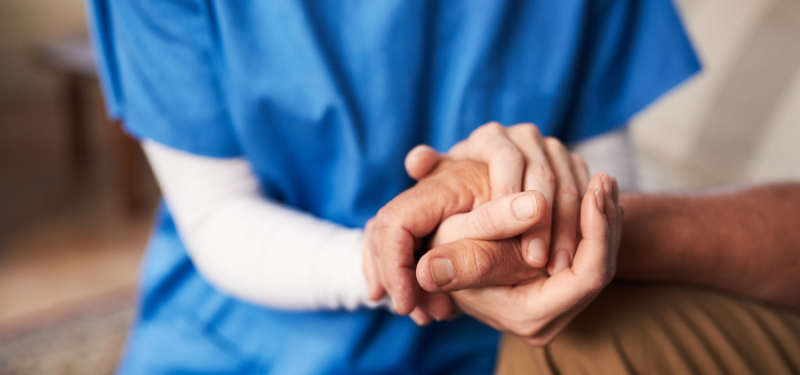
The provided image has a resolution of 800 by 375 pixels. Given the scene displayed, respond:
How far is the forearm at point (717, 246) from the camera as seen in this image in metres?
0.48

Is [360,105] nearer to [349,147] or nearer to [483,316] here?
[349,147]

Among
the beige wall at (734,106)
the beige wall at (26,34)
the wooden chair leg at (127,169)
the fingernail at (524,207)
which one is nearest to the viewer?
the fingernail at (524,207)

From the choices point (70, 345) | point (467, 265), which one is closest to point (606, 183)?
point (467, 265)

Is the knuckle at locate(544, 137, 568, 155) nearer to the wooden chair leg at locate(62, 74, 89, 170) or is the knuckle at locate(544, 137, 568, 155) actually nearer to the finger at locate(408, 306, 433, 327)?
the finger at locate(408, 306, 433, 327)

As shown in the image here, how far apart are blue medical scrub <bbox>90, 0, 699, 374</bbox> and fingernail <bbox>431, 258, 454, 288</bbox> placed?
21 centimetres

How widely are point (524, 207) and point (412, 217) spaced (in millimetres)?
88

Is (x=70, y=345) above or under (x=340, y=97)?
under

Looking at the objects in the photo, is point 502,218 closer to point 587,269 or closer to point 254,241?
point 587,269

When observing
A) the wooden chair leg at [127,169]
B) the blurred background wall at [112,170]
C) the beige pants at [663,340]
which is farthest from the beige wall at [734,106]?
the wooden chair leg at [127,169]

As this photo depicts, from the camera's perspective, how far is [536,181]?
406mm

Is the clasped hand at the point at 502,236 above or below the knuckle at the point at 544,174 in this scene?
below

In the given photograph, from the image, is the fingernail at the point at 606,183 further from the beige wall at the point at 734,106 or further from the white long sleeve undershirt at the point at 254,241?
the beige wall at the point at 734,106

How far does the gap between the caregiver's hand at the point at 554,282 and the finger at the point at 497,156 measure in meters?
0.05

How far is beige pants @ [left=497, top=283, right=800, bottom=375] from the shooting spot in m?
0.42
